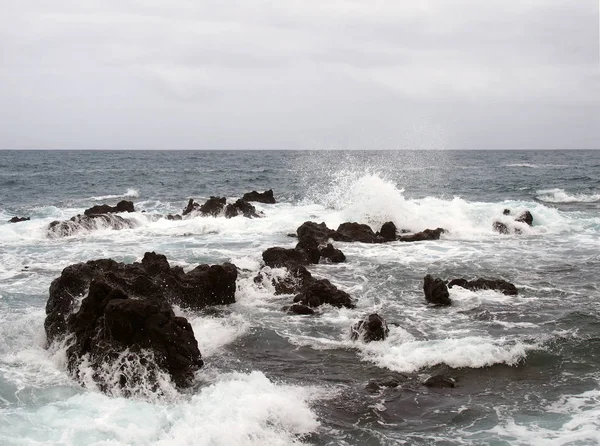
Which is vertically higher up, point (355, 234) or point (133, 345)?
point (355, 234)

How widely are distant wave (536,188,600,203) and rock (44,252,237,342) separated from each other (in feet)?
104

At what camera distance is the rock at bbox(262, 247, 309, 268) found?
19.1 m

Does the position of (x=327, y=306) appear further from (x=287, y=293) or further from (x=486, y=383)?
(x=486, y=383)

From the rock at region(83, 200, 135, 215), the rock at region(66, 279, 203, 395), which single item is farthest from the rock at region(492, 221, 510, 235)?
the rock at region(66, 279, 203, 395)

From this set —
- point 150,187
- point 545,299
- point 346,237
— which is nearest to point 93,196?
point 150,187

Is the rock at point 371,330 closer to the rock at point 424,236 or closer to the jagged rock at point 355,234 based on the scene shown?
the jagged rock at point 355,234

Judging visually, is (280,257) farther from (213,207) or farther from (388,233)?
(213,207)

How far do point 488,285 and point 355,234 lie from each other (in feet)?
28.2

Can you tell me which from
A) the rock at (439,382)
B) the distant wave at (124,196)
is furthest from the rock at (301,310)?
the distant wave at (124,196)

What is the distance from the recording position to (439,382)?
11.0 m

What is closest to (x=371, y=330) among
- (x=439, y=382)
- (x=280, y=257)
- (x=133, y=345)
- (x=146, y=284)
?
(x=439, y=382)

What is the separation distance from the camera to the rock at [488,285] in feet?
55.1

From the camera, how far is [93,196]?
4725 cm

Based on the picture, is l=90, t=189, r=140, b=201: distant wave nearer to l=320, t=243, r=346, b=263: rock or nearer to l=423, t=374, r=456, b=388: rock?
l=320, t=243, r=346, b=263: rock
